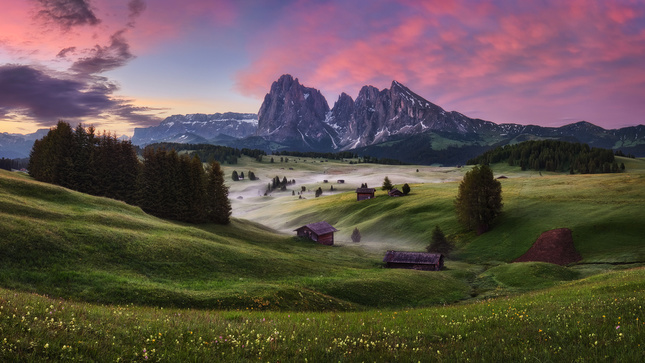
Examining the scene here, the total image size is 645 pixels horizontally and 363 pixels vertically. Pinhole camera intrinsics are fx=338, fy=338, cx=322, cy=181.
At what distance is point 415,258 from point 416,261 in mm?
771

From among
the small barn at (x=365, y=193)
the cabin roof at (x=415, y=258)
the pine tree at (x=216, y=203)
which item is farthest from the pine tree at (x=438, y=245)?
the small barn at (x=365, y=193)

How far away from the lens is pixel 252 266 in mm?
40906

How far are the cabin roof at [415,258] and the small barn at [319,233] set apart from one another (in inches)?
1008

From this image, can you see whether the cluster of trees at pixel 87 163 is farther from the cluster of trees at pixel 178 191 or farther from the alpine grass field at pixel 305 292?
the alpine grass field at pixel 305 292

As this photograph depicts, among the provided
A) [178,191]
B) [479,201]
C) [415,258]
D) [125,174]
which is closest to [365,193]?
[479,201]

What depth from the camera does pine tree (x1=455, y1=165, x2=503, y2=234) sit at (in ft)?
283

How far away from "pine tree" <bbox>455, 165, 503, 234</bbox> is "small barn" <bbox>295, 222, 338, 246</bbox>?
35434mm

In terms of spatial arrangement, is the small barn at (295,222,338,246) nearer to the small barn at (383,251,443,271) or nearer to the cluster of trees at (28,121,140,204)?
the small barn at (383,251,443,271)

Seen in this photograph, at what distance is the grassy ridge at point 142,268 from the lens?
2447 cm

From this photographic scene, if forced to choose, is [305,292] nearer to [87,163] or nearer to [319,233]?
[319,233]

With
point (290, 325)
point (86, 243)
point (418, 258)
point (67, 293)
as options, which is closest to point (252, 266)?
point (86, 243)

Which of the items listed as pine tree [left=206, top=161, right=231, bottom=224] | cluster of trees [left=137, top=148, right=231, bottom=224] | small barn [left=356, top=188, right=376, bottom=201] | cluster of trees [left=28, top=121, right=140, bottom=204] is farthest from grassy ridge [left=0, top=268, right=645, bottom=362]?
small barn [left=356, top=188, right=376, bottom=201]

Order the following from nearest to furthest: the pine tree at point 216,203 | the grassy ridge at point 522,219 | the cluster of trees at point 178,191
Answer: the grassy ridge at point 522,219
the cluster of trees at point 178,191
the pine tree at point 216,203

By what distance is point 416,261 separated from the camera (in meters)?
66.8
